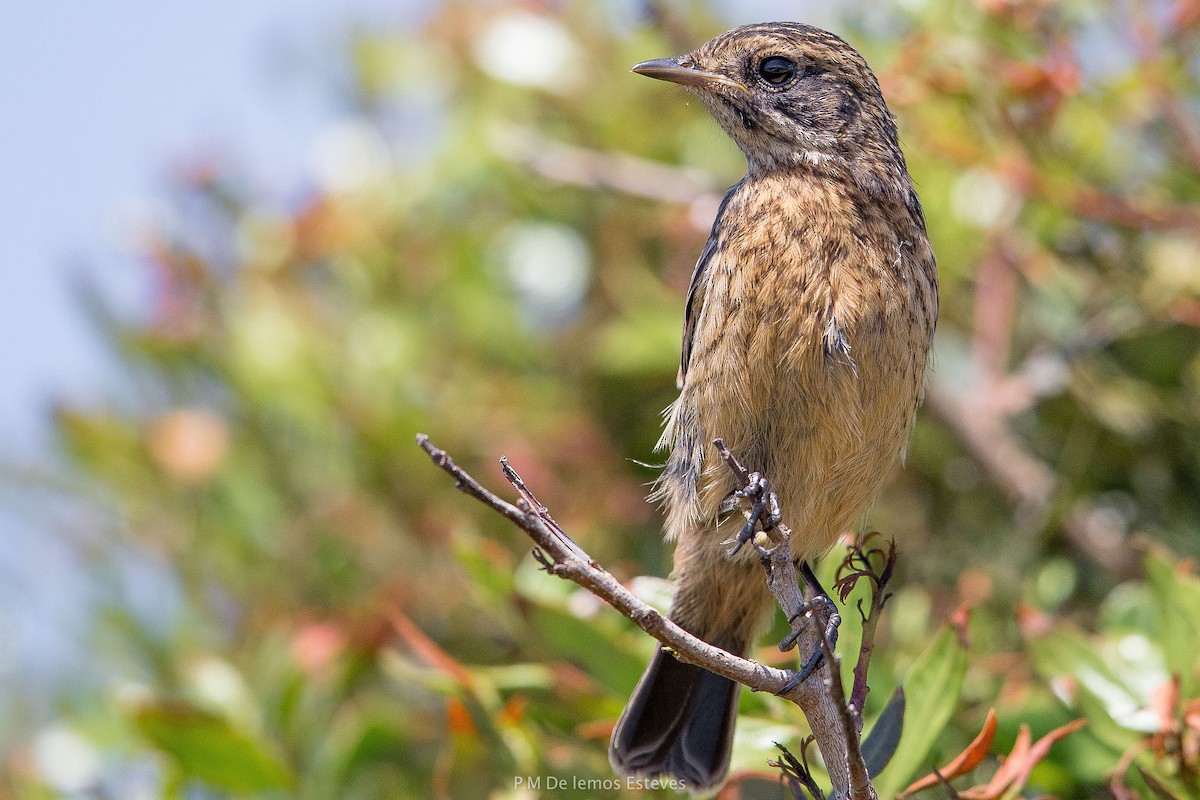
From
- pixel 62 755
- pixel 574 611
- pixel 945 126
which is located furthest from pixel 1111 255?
pixel 62 755

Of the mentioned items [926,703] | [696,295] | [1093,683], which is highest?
[696,295]

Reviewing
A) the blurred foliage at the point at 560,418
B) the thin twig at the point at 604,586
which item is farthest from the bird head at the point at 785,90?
the thin twig at the point at 604,586

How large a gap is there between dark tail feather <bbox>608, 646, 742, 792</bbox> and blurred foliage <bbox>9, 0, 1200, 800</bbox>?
69 mm

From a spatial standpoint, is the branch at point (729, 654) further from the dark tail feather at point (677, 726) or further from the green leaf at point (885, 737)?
the dark tail feather at point (677, 726)

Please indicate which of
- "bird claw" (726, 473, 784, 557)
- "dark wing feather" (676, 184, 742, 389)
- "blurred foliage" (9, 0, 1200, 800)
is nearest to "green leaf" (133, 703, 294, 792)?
"blurred foliage" (9, 0, 1200, 800)

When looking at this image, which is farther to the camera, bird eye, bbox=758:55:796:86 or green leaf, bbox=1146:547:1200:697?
bird eye, bbox=758:55:796:86

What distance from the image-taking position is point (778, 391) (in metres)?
2.57

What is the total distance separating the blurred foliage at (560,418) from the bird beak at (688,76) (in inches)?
18.7

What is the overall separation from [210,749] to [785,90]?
1.98m

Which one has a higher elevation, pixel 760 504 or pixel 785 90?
pixel 785 90

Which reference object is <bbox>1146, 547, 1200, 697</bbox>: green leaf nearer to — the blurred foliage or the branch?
the blurred foliage

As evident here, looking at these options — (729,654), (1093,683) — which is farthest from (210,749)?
(1093,683)

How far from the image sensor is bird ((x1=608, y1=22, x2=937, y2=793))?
255cm

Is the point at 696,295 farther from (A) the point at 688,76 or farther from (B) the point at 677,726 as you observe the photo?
(B) the point at 677,726
